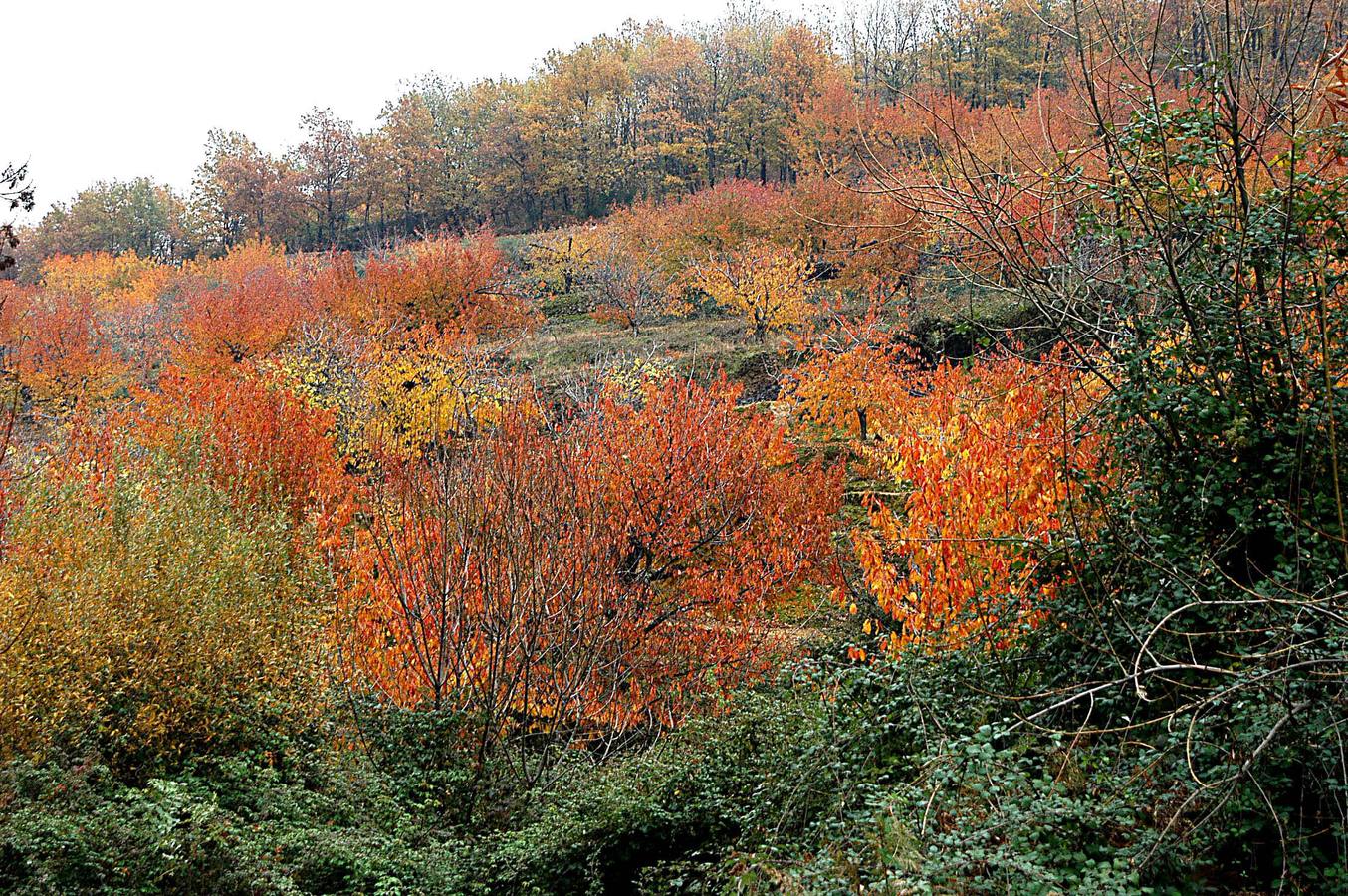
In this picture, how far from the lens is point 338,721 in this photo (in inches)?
355

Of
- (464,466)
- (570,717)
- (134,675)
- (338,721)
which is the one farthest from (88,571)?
(570,717)

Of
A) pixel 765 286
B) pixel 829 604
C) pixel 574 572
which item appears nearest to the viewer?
pixel 574 572

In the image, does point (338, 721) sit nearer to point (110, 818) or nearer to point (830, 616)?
point (110, 818)

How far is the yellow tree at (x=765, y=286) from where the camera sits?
31172 millimetres

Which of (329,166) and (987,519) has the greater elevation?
(329,166)

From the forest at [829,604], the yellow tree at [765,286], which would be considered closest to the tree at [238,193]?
the yellow tree at [765,286]

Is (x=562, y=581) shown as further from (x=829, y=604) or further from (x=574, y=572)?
(x=829, y=604)

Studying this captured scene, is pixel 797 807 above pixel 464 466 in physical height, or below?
below

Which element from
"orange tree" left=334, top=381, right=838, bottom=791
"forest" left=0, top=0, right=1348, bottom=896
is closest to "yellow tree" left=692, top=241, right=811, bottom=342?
"forest" left=0, top=0, right=1348, bottom=896

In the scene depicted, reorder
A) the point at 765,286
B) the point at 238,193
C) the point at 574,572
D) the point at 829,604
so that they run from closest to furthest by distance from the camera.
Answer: the point at 574,572
the point at 829,604
the point at 765,286
the point at 238,193

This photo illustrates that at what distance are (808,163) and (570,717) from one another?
1358 inches

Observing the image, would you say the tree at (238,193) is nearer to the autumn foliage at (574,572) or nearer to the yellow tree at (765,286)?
the yellow tree at (765,286)

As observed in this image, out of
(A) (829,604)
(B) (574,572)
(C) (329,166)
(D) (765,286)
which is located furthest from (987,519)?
(C) (329,166)

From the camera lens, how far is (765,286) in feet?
103
